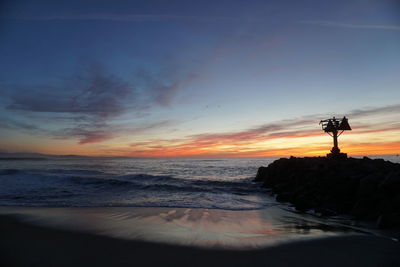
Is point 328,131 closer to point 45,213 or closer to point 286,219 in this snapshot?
A: point 286,219

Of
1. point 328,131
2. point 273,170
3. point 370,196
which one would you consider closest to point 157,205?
point 370,196

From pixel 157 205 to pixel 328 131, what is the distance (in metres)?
15.9

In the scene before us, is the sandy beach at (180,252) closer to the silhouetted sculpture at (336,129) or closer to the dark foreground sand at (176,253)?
the dark foreground sand at (176,253)

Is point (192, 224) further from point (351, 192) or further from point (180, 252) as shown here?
point (351, 192)

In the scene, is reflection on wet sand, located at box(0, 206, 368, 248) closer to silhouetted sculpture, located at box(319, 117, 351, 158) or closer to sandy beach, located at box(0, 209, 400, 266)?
sandy beach, located at box(0, 209, 400, 266)

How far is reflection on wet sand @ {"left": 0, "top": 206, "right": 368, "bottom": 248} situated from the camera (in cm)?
604

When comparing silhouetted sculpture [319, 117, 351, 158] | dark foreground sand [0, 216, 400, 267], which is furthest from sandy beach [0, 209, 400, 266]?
silhouetted sculpture [319, 117, 351, 158]

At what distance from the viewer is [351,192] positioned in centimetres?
1061

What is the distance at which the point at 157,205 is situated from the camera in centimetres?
1079

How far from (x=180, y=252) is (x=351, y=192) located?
9.67 m

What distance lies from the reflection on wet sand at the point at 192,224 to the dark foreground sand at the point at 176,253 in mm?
472

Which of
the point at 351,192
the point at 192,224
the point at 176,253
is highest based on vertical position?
the point at 351,192

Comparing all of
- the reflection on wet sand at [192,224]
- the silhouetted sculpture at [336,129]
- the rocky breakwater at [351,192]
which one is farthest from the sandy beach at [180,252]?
the silhouetted sculpture at [336,129]

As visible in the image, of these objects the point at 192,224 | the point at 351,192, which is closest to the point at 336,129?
the point at 351,192
